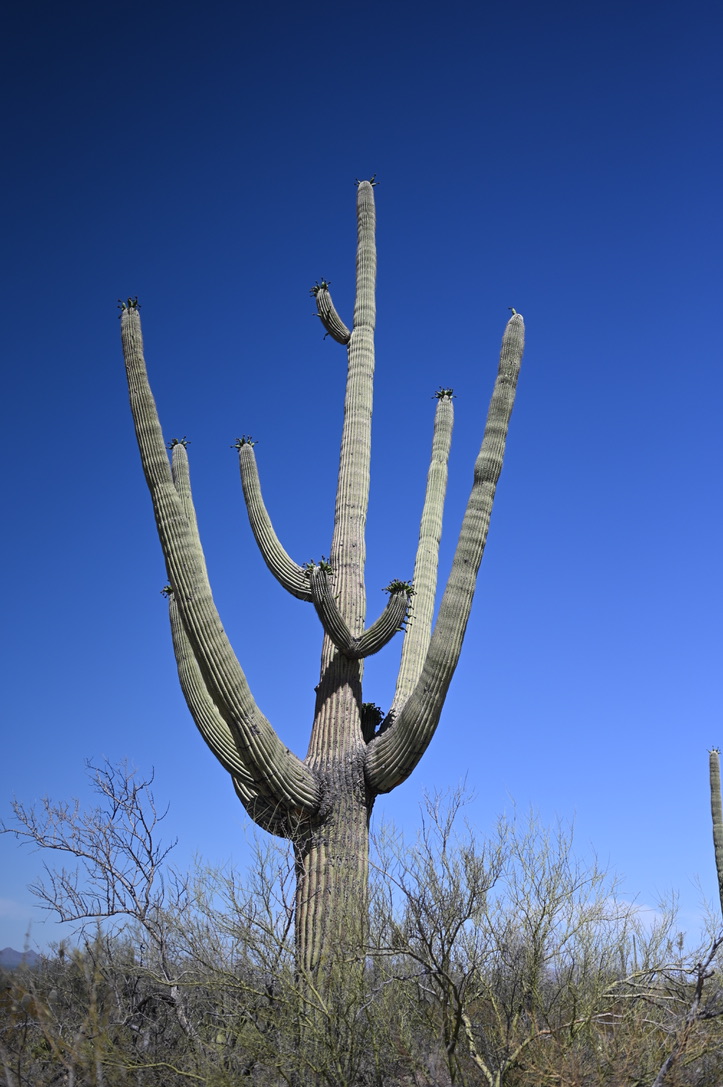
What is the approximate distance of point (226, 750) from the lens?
323 inches

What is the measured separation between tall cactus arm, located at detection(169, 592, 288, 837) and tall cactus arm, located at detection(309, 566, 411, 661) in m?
1.24

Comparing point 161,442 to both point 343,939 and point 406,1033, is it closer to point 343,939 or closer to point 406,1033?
point 343,939

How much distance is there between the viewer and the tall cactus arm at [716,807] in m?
13.9

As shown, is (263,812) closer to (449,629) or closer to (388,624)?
(388,624)

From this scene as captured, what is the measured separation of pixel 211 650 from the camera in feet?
24.3

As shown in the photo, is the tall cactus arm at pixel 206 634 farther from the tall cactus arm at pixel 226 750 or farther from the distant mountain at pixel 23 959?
the distant mountain at pixel 23 959

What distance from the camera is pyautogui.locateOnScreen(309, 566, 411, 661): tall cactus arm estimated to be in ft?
27.4

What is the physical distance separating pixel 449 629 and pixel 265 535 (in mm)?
2278

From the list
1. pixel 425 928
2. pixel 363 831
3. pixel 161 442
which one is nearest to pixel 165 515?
pixel 161 442

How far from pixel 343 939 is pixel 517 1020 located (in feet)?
7.02

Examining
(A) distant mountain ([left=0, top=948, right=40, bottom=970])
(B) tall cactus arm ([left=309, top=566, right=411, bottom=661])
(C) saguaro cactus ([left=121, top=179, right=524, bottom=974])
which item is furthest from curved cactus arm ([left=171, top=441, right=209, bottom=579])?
(A) distant mountain ([left=0, top=948, right=40, bottom=970])

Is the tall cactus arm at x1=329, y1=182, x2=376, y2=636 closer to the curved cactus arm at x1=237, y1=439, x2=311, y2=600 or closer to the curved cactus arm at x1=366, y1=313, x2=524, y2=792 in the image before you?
the curved cactus arm at x1=237, y1=439, x2=311, y2=600

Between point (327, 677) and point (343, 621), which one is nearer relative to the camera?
point (343, 621)

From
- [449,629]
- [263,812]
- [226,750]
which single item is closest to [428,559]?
[449,629]
